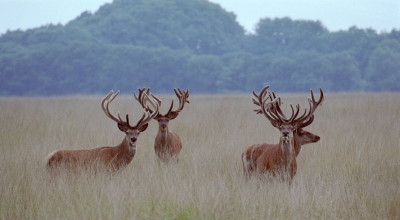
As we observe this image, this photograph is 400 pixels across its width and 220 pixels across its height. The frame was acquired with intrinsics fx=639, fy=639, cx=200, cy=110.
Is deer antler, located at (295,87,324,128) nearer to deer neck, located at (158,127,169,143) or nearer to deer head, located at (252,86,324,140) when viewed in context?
deer head, located at (252,86,324,140)

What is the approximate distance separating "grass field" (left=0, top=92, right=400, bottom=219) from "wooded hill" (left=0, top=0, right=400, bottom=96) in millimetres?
36003

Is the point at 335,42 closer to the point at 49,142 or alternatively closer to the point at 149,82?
the point at 149,82

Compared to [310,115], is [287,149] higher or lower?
lower

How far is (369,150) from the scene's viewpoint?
10148 millimetres

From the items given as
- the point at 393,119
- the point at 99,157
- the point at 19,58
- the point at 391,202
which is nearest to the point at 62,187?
the point at 99,157

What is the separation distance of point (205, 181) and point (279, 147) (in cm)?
99

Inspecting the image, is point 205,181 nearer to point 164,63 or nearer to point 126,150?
point 126,150

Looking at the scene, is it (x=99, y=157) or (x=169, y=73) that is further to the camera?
(x=169, y=73)

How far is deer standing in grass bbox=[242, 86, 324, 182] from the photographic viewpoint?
7543 mm

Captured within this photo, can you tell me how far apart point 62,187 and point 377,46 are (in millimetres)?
52960

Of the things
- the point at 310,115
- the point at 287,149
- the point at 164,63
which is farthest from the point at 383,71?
the point at 287,149

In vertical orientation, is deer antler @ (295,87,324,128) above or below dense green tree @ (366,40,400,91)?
below

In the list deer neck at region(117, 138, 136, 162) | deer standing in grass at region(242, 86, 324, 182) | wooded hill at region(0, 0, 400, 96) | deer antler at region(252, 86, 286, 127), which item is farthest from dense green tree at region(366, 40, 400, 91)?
deer neck at region(117, 138, 136, 162)

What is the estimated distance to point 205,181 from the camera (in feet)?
24.5
